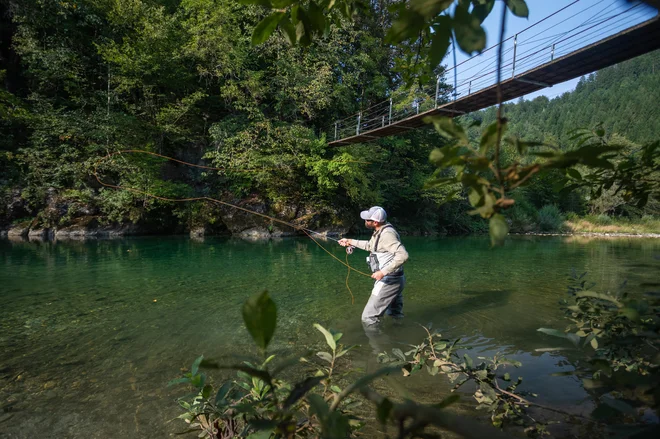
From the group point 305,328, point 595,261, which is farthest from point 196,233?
point 595,261

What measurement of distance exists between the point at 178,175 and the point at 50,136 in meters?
7.84

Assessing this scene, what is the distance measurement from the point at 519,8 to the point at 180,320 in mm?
6513

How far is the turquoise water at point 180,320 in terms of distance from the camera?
11.6 feet

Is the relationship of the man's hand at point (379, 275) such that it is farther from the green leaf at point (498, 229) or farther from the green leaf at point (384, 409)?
the green leaf at point (384, 409)

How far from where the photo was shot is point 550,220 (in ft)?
120

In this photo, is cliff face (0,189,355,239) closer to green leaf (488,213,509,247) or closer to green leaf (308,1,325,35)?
green leaf (308,1,325,35)

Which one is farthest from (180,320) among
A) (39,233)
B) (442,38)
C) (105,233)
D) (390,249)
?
(39,233)

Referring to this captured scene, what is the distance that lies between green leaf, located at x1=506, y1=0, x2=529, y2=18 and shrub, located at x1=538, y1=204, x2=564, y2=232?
40547mm

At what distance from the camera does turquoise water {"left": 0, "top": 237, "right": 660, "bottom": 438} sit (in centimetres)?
353

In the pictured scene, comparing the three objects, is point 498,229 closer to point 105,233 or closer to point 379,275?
point 379,275

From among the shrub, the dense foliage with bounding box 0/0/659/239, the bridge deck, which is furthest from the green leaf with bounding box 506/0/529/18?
the shrub

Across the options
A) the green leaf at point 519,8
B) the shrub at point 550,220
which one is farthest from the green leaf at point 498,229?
the shrub at point 550,220

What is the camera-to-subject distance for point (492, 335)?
5551 millimetres

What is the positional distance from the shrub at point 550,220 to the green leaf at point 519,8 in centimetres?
4055
